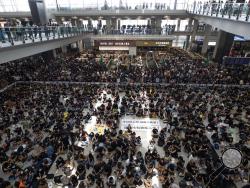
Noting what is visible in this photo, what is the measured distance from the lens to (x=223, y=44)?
80.7 ft

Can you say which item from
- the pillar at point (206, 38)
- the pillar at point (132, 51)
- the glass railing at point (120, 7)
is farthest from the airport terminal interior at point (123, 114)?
the glass railing at point (120, 7)

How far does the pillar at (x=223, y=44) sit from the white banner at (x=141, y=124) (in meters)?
16.7

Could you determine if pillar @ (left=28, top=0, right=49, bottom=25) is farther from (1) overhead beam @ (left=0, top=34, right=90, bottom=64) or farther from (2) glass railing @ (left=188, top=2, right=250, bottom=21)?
(2) glass railing @ (left=188, top=2, right=250, bottom=21)

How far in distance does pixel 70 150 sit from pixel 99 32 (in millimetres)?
22813

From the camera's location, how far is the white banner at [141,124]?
1306 cm

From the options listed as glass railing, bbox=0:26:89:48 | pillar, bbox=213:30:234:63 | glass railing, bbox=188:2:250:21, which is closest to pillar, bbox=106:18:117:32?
glass railing, bbox=0:26:89:48

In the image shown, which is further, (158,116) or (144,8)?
(144,8)

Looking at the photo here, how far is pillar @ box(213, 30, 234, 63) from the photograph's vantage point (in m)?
24.1

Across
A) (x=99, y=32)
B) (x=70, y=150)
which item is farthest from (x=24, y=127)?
(x=99, y=32)

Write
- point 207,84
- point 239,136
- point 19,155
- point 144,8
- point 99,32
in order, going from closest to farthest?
point 19,155, point 239,136, point 207,84, point 99,32, point 144,8

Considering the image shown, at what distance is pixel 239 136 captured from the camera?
11719 millimetres

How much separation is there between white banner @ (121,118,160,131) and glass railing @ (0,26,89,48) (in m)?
9.10

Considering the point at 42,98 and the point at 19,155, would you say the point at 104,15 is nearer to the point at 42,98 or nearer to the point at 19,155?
the point at 42,98

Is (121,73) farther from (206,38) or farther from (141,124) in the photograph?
(206,38)
